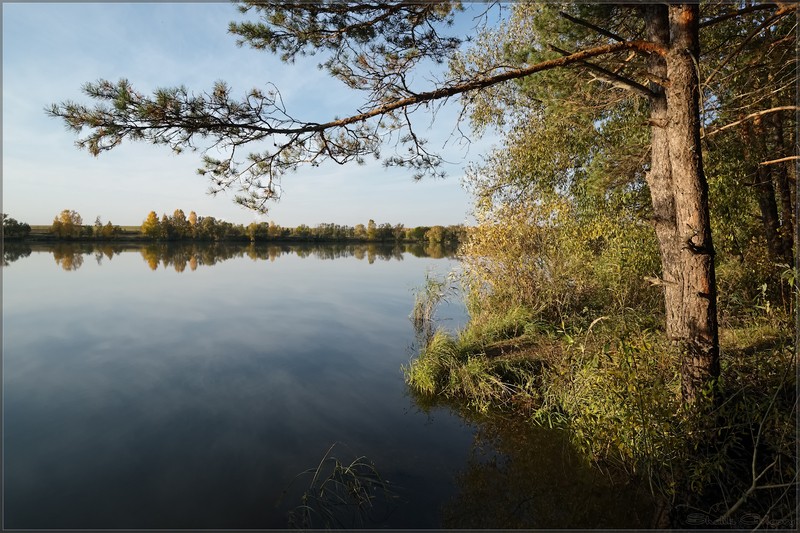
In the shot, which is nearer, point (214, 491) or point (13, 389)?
point (214, 491)

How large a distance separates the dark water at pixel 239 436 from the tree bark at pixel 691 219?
164 cm

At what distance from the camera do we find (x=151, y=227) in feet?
210

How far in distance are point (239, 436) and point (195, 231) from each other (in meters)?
70.2

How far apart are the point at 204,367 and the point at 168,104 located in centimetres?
695

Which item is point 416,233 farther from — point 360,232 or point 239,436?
point 239,436

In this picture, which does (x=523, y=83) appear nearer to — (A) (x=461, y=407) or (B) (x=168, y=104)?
(B) (x=168, y=104)

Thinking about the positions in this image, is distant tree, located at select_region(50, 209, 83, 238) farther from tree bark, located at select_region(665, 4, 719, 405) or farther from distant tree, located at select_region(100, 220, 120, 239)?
A: tree bark, located at select_region(665, 4, 719, 405)

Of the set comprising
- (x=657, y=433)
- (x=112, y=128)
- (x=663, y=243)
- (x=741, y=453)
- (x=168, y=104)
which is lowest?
(x=741, y=453)

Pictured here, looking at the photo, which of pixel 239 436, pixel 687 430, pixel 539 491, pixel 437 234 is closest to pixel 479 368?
pixel 539 491

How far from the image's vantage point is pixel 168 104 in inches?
149

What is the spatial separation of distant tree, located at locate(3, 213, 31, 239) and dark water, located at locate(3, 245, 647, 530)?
55320mm

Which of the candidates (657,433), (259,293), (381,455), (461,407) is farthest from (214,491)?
(259,293)

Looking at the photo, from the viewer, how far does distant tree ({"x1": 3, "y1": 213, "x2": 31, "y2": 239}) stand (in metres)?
51.5

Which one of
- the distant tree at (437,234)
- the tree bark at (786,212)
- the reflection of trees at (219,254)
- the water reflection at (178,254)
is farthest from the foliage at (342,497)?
the distant tree at (437,234)
